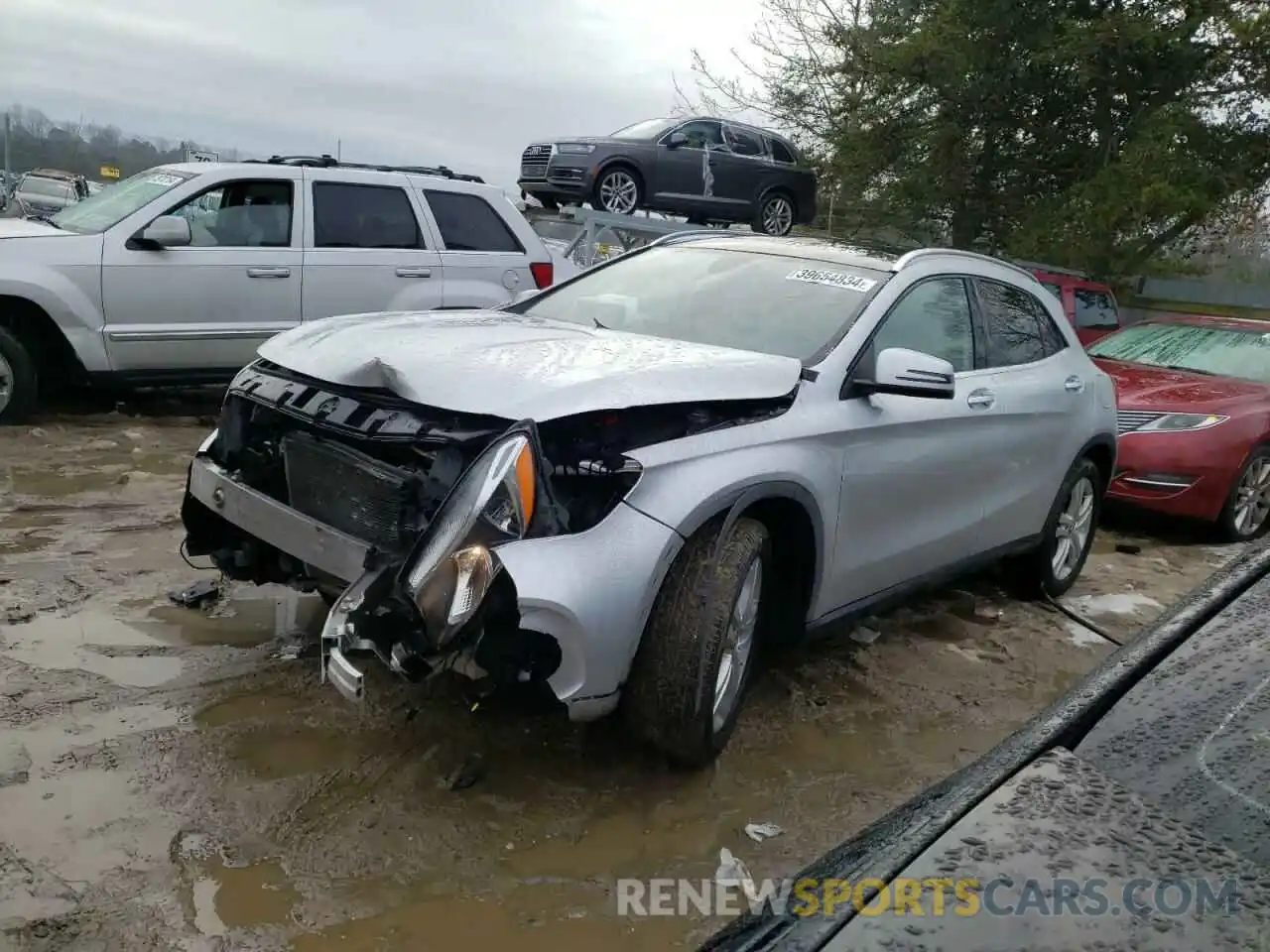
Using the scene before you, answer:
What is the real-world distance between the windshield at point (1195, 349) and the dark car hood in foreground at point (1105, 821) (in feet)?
23.5

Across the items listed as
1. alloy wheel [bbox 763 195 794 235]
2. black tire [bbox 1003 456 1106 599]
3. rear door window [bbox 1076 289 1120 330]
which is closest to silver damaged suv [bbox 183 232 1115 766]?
black tire [bbox 1003 456 1106 599]

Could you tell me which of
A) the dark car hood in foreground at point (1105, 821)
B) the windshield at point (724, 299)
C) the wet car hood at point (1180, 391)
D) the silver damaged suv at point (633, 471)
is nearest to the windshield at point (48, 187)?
the wet car hood at point (1180, 391)

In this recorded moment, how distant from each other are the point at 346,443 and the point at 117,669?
50.7 inches

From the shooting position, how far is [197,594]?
4.41m

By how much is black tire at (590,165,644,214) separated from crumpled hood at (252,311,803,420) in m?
8.97

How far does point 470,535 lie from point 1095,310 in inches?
438

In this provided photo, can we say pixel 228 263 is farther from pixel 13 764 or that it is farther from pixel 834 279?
pixel 13 764

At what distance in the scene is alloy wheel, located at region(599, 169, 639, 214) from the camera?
1262 centimetres

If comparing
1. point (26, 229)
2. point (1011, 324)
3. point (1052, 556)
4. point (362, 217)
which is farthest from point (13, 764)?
point (362, 217)

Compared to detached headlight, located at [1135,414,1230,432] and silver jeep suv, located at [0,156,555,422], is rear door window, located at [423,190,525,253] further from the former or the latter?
detached headlight, located at [1135,414,1230,432]

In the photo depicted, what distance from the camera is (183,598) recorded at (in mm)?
4375

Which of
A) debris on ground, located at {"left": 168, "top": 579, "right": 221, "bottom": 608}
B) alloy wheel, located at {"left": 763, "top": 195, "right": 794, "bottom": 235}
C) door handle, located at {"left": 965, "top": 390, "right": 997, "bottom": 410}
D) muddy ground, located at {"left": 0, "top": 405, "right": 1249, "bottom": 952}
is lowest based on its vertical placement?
muddy ground, located at {"left": 0, "top": 405, "right": 1249, "bottom": 952}

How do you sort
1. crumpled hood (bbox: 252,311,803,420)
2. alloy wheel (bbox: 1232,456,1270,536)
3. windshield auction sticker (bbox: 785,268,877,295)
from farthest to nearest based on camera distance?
alloy wheel (bbox: 1232,456,1270,536), windshield auction sticker (bbox: 785,268,877,295), crumpled hood (bbox: 252,311,803,420)

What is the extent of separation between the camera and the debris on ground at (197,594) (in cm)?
437
